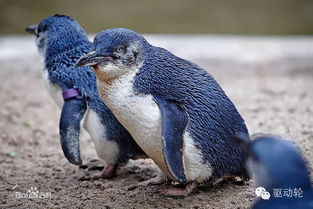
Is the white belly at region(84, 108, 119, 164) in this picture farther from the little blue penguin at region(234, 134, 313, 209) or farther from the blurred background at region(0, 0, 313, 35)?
the blurred background at region(0, 0, 313, 35)

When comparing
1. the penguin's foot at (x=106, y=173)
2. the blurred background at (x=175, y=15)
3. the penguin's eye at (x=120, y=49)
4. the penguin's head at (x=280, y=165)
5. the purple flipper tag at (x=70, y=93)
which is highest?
the blurred background at (x=175, y=15)

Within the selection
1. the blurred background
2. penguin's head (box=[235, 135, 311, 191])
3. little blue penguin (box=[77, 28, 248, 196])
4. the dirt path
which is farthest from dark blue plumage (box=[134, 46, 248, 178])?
the blurred background

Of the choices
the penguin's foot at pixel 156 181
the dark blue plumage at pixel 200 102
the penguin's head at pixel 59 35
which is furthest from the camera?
the penguin's head at pixel 59 35

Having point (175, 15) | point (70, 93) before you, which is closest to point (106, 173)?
point (70, 93)

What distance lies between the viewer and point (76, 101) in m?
3.11

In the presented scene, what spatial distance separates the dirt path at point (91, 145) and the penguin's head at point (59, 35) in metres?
0.77

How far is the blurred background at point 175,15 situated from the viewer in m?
8.36

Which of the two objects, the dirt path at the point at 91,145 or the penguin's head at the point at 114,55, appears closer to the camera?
the penguin's head at the point at 114,55

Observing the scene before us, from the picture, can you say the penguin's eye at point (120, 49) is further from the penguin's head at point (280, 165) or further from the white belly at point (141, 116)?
the penguin's head at point (280, 165)

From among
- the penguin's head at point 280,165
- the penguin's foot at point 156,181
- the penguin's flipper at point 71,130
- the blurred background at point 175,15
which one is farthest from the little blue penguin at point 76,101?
the blurred background at point 175,15

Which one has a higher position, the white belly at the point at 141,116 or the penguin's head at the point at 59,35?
the penguin's head at the point at 59,35

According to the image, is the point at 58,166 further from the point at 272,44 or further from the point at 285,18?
the point at 285,18

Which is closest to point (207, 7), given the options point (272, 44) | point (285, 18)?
point (285, 18)

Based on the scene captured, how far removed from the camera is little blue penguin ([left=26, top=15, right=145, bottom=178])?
3061mm
